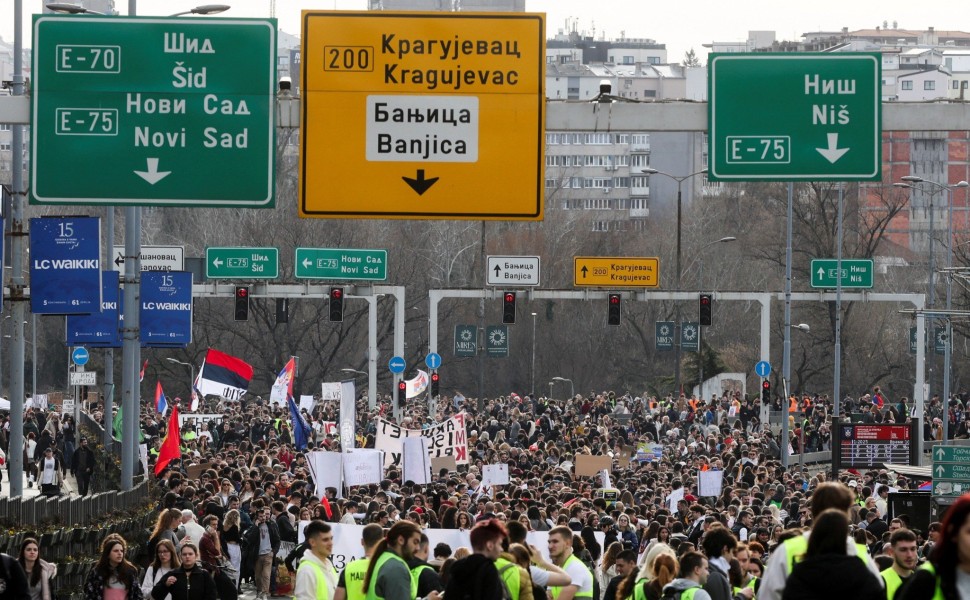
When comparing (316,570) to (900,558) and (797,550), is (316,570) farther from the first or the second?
(797,550)

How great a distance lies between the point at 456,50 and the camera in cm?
1423

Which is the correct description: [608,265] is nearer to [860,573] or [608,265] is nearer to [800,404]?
[800,404]

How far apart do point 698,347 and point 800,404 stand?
445 centimetres

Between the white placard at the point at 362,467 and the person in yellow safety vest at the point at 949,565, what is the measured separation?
717 inches

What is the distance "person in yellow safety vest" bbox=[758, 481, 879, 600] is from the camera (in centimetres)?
765

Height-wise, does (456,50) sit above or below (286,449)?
above

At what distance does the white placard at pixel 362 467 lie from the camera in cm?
2448

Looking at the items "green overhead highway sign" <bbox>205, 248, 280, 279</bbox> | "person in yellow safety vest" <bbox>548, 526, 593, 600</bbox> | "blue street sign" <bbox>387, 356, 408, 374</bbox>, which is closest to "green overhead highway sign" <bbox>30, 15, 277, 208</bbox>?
"person in yellow safety vest" <bbox>548, 526, 593, 600</bbox>

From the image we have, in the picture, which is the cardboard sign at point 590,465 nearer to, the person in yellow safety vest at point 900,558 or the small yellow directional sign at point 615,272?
the person in yellow safety vest at point 900,558

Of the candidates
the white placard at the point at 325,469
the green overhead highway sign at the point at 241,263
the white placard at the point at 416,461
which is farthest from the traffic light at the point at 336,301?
the white placard at the point at 325,469

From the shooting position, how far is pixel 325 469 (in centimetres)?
2327

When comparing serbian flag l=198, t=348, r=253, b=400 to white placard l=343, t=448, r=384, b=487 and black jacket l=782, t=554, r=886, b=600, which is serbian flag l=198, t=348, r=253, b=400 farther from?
black jacket l=782, t=554, r=886, b=600

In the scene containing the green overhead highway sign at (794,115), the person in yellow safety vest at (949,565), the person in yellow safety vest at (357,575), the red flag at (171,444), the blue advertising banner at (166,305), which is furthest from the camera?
the red flag at (171,444)

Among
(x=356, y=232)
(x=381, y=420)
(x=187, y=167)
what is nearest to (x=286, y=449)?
(x=381, y=420)
